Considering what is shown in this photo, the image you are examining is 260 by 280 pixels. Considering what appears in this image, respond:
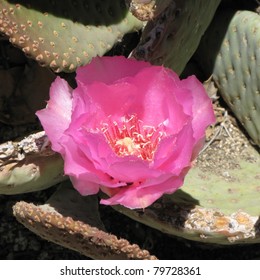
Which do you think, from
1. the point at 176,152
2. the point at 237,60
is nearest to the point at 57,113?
the point at 176,152

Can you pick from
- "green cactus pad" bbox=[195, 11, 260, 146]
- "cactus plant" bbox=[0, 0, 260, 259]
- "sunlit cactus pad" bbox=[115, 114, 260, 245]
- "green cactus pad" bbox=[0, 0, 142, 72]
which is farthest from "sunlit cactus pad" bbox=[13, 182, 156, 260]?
"green cactus pad" bbox=[195, 11, 260, 146]

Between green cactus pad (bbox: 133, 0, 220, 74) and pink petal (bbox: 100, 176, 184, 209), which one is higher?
green cactus pad (bbox: 133, 0, 220, 74)

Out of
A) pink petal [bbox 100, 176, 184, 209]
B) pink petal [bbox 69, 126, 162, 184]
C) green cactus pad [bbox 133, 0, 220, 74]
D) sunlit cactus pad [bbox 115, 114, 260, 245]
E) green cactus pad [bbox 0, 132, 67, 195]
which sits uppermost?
green cactus pad [bbox 133, 0, 220, 74]

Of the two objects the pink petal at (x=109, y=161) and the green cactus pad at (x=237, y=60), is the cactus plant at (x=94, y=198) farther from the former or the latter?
the pink petal at (x=109, y=161)

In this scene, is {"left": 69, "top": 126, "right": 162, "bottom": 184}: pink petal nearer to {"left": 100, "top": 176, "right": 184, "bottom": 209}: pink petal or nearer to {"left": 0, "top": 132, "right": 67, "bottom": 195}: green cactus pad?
{"left": 100, "top": 176, "right": 184, "bottom": 209}: pink petal

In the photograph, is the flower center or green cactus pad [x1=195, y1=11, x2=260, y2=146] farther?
green cactus pad [x1=195, y1=11, x2=260, y2=146]

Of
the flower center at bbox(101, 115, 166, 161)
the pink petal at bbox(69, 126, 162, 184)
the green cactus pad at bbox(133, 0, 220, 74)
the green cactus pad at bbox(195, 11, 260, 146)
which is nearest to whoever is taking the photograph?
the pink petal at bbox(69, 126, 162, 184)

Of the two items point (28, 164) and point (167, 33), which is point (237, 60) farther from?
point (28, 164)

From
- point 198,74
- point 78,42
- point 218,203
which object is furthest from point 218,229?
point 198,74
